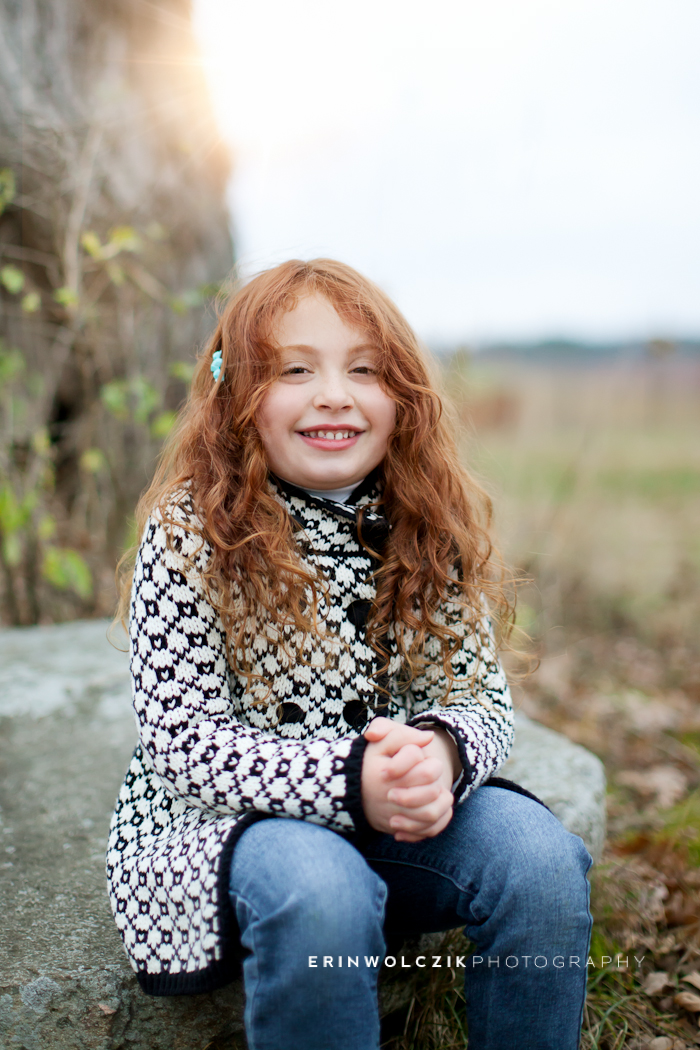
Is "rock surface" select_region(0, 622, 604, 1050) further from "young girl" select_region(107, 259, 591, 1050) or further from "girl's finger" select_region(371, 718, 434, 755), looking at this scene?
"girl's finger" select_region(371, 718, 434, 755)

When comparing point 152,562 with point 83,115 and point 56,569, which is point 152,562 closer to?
point 56,569

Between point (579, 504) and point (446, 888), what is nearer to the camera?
point (446, 888)

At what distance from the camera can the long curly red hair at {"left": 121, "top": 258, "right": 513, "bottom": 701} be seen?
53.3 inches

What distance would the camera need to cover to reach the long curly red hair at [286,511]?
53.3 inches

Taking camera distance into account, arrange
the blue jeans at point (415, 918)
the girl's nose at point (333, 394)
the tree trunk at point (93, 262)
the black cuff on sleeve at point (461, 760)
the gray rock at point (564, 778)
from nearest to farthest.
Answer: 1. the blue jeans at point (415, 918)
2. the black cuff on sleeve at point (461, 760)
3. the girl's nose at point (333, 394)
4. the gray rock at point (564, 778)
5. the tree trunk at point (93, 262)

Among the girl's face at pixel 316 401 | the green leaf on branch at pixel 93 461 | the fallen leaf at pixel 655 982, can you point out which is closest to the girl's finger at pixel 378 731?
the girl's face at pixel 316 401

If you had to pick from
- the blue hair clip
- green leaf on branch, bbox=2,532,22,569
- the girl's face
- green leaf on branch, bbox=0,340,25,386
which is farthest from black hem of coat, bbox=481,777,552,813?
green leaf on branch, bbox=0,340,25,386

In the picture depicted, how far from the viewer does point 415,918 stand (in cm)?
132

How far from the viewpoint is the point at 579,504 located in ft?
14.5

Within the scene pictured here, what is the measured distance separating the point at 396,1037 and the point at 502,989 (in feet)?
1.39

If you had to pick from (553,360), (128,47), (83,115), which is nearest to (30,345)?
(83,115)

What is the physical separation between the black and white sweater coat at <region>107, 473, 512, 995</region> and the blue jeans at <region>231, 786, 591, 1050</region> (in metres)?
0.05

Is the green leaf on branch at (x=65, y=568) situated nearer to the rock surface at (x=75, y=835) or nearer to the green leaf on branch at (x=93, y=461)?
the rock surface at (x=75, y=835)

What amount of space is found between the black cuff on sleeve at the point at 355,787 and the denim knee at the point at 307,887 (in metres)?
0.04
